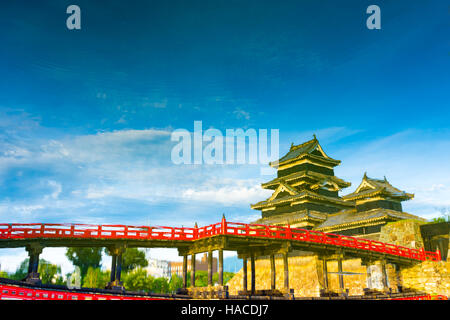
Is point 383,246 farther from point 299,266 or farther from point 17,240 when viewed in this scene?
point 17,240

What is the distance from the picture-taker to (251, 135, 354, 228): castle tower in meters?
46.0

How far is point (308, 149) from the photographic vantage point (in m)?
52.3

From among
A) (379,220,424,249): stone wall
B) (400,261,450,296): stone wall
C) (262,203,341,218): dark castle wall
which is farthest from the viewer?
(262,203,341,218): dark castle wall

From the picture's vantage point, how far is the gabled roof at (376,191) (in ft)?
137

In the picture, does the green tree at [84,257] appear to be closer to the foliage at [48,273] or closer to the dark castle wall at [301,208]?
the foliage at [48,273]

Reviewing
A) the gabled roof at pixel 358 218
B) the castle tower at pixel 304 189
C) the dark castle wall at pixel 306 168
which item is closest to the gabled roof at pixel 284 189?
the castle tower at pixel 304 189

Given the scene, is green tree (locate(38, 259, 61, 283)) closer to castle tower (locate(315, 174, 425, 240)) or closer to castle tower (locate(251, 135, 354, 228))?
castle tower (locate(251, 135, 354, 228))

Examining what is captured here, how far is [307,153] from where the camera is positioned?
50.8 m

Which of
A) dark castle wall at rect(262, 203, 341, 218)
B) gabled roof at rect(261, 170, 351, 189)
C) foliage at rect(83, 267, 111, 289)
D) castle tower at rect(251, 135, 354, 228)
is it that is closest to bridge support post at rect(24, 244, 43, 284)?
castle tower at rect(251, 135, 354, 228)

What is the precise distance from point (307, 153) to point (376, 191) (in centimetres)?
1160

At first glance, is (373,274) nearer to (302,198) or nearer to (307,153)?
(302,198)

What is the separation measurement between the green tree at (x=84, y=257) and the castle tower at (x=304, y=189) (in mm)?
30443
